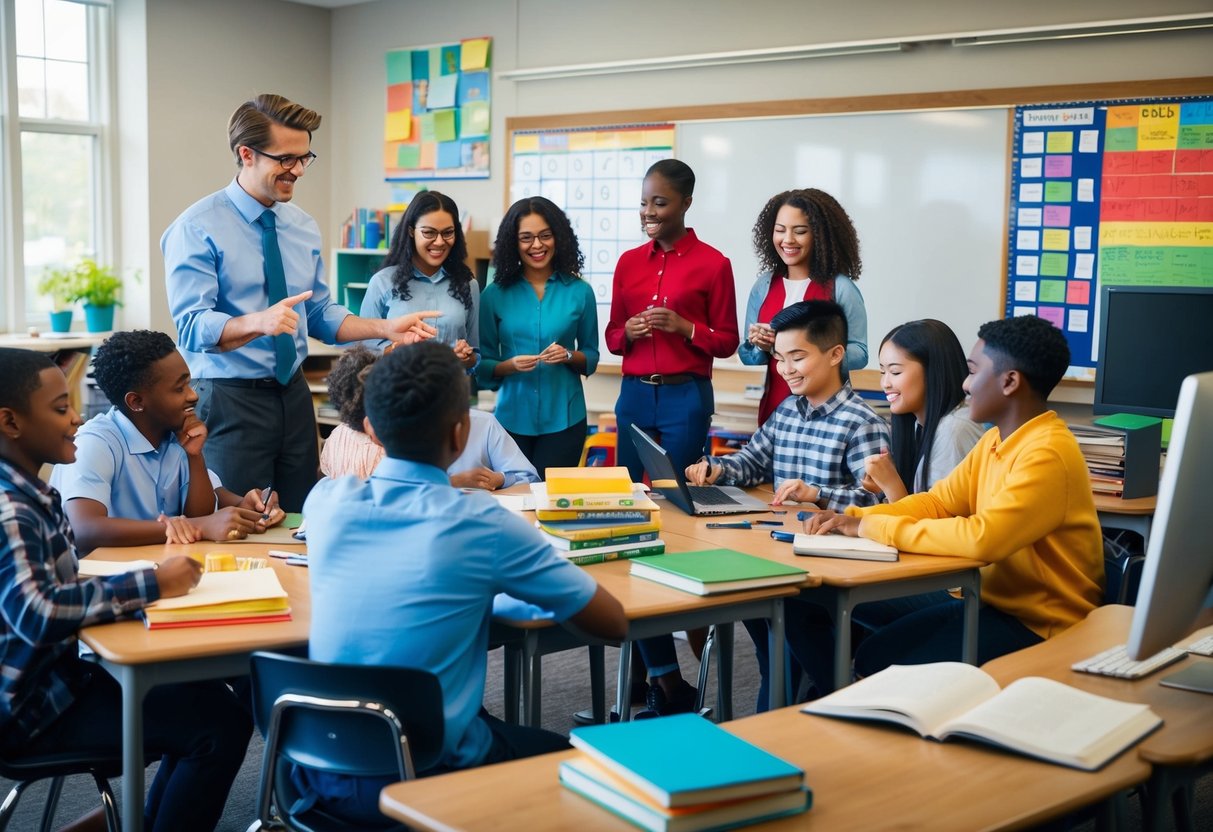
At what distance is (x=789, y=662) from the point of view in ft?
10.4

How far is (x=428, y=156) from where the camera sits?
272 inches

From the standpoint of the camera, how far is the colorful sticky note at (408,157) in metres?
6.97

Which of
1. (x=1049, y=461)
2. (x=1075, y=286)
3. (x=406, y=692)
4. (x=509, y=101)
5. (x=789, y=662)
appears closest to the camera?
(x=406, y=692)

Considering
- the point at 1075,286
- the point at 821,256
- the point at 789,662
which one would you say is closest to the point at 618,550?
the point at 789,662

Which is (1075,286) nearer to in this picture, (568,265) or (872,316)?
(872,316)

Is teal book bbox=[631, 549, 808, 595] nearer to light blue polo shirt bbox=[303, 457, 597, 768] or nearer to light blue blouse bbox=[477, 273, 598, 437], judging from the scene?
light blue polo shirt bbox=[303, 457, 597, 768]

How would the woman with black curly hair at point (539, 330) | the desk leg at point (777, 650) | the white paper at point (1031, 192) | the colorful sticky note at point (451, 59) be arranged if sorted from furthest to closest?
the colorful sticky note at point (451, 59) < the white paper at point (1031, 192) < the woman with black curly hair at point (539, 330) < the desk leg at point (777, 650)

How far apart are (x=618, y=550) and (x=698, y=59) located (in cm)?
378

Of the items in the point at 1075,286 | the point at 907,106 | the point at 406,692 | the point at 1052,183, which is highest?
the point at 907,106

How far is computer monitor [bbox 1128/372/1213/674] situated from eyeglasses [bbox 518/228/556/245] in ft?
9.07

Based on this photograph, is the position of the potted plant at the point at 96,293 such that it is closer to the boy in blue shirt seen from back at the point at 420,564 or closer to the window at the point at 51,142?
the window at the point at 51,142

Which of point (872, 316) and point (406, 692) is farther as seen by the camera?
point (872, 316)

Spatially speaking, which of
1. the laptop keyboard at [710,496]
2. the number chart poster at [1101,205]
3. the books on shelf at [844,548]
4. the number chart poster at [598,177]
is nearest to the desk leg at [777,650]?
the books on shelf at [844,548]

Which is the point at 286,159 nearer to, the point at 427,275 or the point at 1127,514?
the point at 427,275
